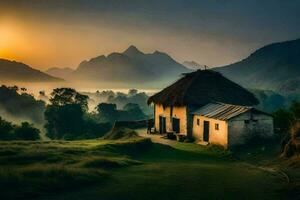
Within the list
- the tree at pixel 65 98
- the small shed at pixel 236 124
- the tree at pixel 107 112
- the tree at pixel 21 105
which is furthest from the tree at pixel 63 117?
the tree at pixel 21 105

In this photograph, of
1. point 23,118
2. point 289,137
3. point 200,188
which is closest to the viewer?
point 200,188

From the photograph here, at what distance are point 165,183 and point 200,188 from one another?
6.80 feet

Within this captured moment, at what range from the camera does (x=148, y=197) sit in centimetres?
2127

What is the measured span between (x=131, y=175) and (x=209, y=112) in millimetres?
16796

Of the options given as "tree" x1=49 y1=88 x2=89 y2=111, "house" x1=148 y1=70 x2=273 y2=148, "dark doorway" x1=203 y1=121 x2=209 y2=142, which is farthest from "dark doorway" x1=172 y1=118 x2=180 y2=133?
"tree" x1=49 y1=88 x2=89 y2=111

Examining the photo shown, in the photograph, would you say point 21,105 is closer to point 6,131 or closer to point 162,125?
point 6,131

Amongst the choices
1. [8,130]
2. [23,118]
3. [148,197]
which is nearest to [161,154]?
[148,197]

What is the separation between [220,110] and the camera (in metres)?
40.2

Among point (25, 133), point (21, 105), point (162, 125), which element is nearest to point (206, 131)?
point (162, 125)

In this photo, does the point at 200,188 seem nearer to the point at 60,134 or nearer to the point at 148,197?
the point at 148,197

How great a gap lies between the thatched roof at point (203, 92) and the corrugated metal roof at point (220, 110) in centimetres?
183

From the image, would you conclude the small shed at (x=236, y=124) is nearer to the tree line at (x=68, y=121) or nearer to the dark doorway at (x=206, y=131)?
the dark doorway at (x=206, y=131)

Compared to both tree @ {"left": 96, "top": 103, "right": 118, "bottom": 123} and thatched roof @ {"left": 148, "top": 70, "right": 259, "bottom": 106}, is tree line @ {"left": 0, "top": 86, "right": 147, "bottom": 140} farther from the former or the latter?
thatched roof @ {"left": 148, "top": 70, "right": 259, "bottom": 106}

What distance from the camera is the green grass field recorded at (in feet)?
72.2
